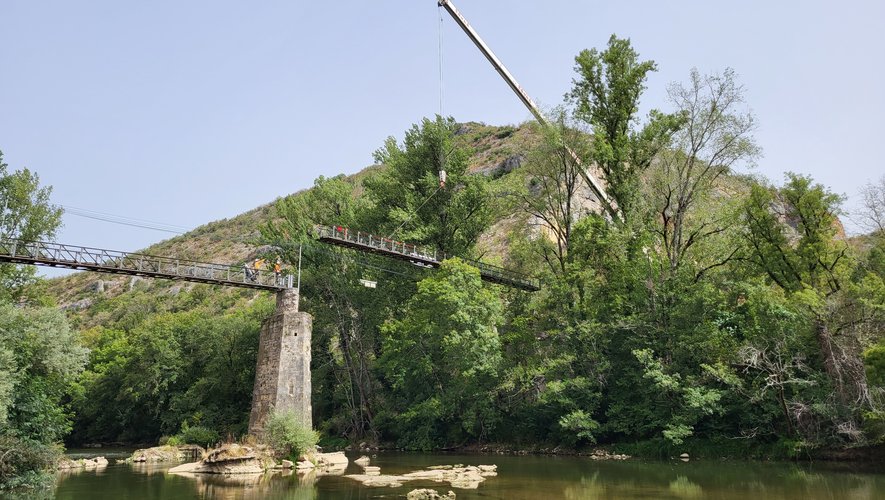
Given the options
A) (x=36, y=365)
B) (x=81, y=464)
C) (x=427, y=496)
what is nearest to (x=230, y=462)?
(x=36, y=365)

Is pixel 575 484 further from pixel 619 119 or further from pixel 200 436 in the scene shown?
pixel 200 436

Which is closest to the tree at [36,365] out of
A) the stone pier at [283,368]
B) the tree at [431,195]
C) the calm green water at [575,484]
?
the calm green water at [575,484]

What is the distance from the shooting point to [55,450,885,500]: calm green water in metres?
15.9

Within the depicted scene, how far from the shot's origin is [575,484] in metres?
18.4

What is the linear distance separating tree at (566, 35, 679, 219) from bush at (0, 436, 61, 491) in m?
27.8

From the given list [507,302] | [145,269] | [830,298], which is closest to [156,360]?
[145,269]

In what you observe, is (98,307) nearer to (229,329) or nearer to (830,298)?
(229,329)

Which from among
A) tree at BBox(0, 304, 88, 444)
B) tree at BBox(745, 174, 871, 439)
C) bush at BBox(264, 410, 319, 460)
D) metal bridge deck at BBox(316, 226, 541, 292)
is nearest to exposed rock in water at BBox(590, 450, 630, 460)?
tree at BBox(745, 174, 871, 439)

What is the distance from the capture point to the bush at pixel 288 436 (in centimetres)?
2641

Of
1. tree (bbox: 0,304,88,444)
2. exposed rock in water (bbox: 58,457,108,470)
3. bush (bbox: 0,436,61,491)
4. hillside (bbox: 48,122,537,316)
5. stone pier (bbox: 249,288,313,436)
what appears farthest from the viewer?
hillside (bbox: 48,122,537,316)

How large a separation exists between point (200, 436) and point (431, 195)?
21.8 meters

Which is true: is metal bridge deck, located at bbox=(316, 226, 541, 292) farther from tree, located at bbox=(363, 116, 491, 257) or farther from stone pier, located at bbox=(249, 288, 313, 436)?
stone pier, located at bbox=(249, 288, 313, 436)

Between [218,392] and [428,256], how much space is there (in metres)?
20.2

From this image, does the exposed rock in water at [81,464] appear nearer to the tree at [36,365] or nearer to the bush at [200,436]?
the tree at [36,365]
